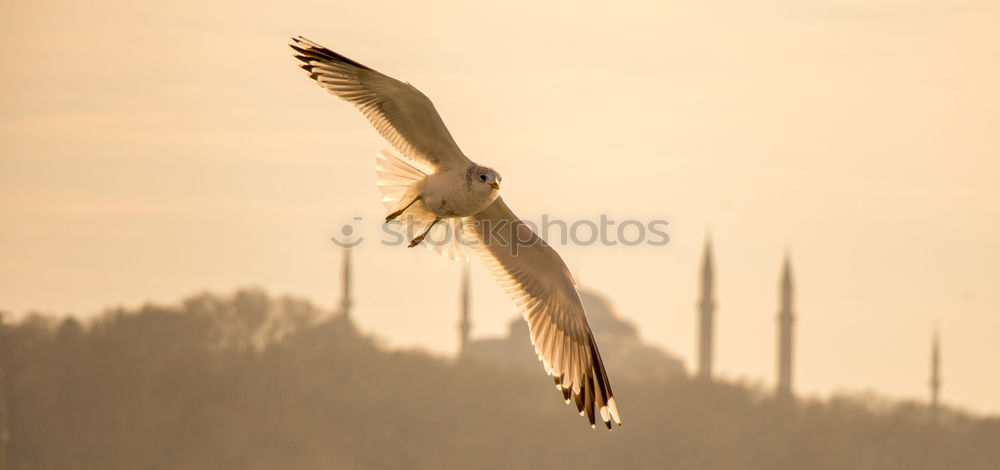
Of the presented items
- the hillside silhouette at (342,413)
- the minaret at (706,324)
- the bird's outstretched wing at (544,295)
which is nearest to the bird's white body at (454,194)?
the bird's outstretched wing at (544,295)

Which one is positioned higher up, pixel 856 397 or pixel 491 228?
pixel 491 228

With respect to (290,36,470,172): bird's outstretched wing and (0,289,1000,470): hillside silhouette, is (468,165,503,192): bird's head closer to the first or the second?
(290,36,470,172): bird's outstretched wing

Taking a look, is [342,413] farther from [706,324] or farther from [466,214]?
[466,214]

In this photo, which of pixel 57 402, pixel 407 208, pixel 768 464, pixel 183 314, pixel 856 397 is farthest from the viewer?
pixel 856 397

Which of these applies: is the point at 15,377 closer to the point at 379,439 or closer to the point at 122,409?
the point at 122,409

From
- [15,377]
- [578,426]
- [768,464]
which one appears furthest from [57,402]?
[768,464]

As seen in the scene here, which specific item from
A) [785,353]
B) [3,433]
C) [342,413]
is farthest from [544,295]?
[785,353]

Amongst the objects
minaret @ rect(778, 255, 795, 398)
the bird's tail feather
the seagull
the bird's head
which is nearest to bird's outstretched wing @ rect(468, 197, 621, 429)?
the seagull
